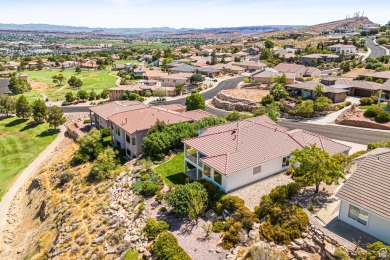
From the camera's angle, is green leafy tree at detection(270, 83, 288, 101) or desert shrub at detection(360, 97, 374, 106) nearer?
desert shrub at detection(360, 97, 374, 106)

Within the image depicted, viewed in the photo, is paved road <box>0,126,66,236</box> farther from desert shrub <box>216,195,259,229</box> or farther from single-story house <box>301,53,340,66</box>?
single-story house <box>301,53,340,66</box>

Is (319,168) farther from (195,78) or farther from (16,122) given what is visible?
(195,78)

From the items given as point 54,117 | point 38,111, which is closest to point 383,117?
point 54,117

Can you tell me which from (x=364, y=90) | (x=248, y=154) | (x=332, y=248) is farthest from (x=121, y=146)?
(x=364, y=90)

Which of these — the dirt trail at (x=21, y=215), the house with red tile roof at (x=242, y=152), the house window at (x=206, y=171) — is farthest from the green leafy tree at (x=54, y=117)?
the house window at (x=206, y=171)

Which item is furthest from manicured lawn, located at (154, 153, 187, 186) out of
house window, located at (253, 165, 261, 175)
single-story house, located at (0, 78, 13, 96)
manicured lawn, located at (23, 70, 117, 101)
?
single-story house, located at (0, 78, 13, 96)

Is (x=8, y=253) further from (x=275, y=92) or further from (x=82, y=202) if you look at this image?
(x=275, y=92)
